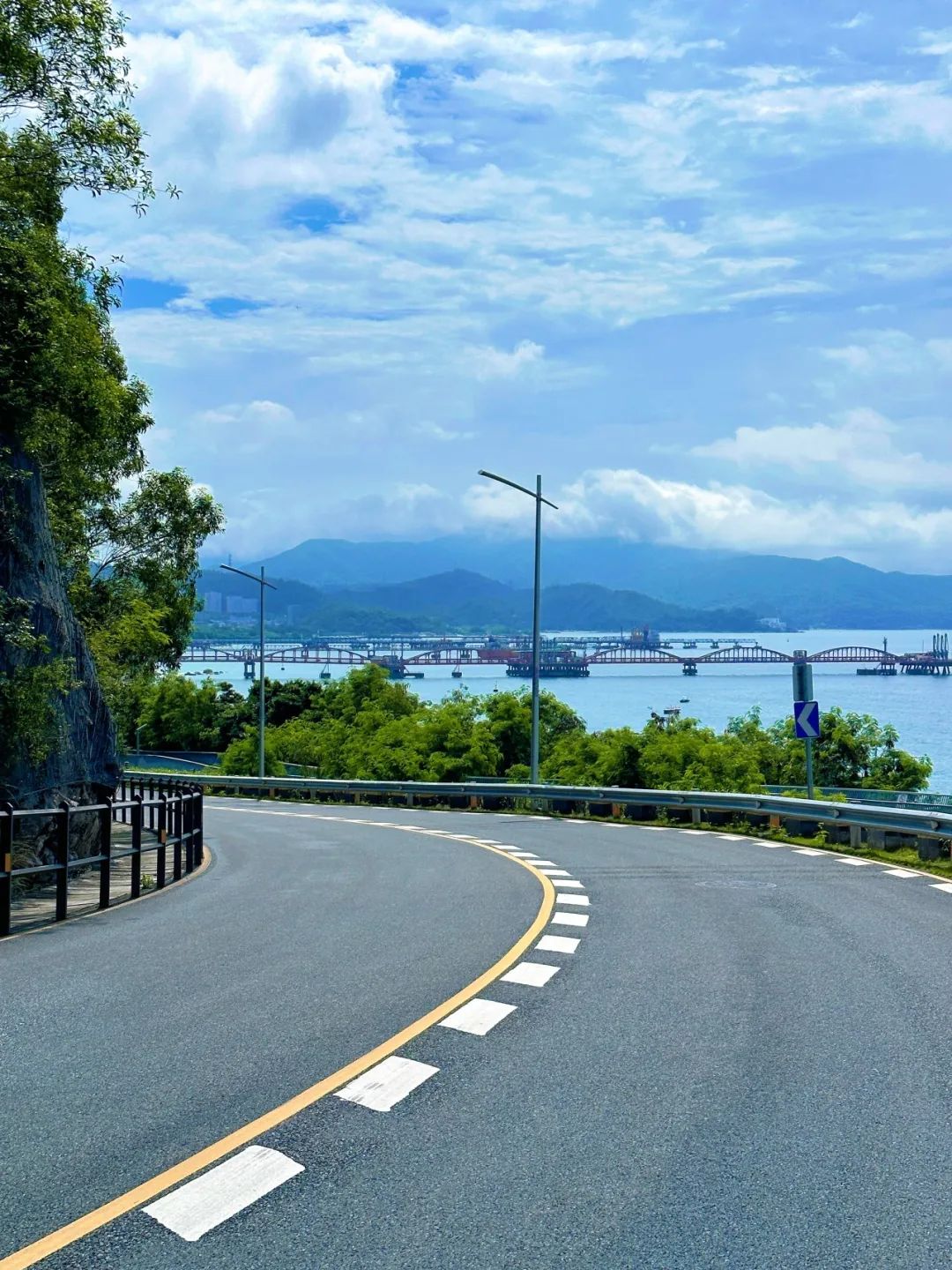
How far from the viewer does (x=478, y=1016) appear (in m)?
8.85

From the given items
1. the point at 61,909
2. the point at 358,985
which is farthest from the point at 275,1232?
the point at 61,909

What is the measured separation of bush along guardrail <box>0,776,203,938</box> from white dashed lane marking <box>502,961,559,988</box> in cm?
550

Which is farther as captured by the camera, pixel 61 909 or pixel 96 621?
pixel 96 621

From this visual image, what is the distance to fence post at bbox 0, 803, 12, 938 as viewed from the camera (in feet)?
43.0

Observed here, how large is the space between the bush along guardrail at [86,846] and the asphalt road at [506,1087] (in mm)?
856

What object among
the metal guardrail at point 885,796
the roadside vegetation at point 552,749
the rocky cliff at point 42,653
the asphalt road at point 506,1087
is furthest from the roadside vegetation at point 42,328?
the roadside vegetation at point 552,749

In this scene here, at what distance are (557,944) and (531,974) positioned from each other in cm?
159

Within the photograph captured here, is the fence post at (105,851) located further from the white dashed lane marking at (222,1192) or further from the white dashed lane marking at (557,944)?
the white dashed lane marking at (222,1192)

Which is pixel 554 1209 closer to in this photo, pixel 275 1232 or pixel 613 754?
pixel 275 1232

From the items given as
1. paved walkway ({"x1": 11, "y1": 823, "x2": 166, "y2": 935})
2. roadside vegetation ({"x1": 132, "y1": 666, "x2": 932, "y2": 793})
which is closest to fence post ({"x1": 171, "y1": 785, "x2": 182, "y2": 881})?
paved walkway ({"x1": 11, "y1": 823, "x2": 166, "y2": 935})

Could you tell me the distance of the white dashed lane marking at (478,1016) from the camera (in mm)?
8492

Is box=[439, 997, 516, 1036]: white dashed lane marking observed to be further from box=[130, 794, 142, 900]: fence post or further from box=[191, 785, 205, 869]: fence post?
box=[191, 785, 205, 869]: fence post

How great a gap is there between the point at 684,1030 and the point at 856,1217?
3.17m

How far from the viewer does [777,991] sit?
9.73m
